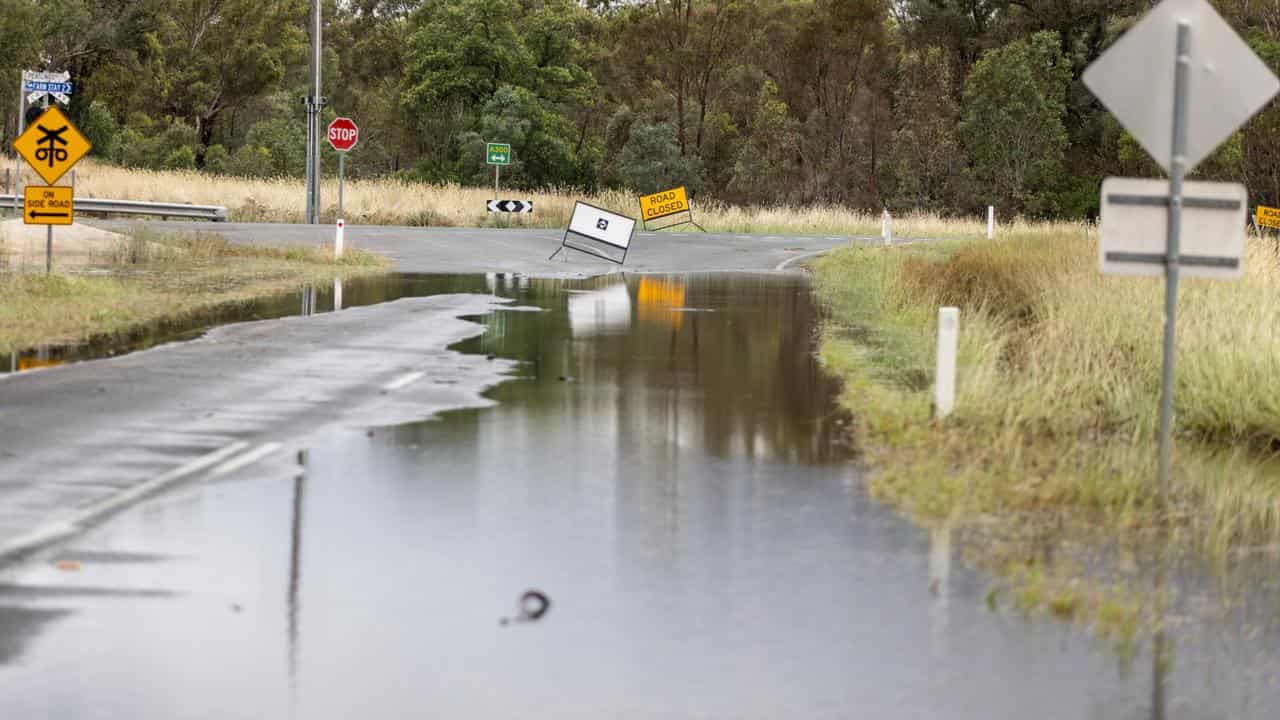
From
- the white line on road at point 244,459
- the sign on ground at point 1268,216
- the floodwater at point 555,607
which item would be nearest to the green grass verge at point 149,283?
the white line on road at point 244,459

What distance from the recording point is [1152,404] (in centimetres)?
1431

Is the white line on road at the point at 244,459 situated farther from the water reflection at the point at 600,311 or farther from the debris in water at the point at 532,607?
the water reflection at the point at 600,311

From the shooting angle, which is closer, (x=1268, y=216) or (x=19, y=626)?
(x=19, y=626)

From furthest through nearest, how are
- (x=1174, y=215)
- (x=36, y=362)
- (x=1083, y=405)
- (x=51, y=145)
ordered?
1. (x=51, y=145)
2. (x=36, y=362)
3. (x=1083, y=405)
4. (x=1174, y=215)

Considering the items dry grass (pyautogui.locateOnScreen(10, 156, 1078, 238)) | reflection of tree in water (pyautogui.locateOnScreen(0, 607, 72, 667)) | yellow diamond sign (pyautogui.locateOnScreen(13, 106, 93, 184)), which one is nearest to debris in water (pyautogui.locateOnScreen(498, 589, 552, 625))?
reflection of tree in water (pyautogui.locateOnScreen(0, 607, 72, 667))

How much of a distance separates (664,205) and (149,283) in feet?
84.6

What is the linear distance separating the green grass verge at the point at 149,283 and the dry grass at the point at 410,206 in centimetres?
1619

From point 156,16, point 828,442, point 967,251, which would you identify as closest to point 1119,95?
point 828,442

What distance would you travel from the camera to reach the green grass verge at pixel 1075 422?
9617mm

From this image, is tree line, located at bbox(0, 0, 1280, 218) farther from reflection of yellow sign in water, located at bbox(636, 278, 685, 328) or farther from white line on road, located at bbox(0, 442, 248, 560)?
white line on road, located at bbox(0, 442, 248, 560)

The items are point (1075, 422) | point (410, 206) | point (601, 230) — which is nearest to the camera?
point (1075, 422)

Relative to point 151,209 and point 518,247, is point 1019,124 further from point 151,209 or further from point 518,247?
point 151,209

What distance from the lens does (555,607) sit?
7.70 metres

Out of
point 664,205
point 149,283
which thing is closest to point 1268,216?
point 149,283
